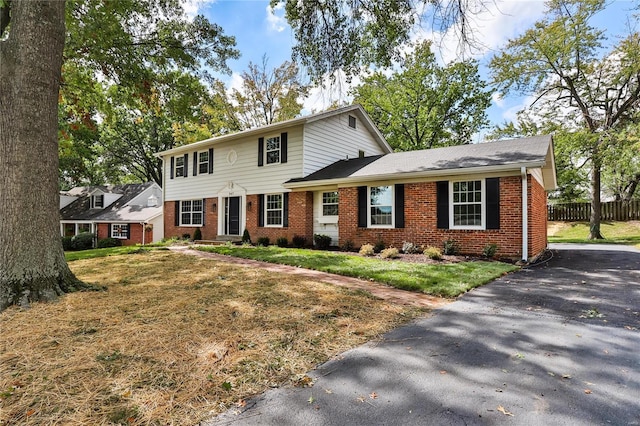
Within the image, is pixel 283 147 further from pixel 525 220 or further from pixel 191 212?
pixel 525 220

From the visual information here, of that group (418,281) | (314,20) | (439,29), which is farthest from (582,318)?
(314,20)

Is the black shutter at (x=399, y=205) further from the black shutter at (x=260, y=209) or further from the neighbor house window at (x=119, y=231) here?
the neighbor house window at (x=119, y=231)

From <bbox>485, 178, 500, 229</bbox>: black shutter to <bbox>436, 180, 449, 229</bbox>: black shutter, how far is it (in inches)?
44.1

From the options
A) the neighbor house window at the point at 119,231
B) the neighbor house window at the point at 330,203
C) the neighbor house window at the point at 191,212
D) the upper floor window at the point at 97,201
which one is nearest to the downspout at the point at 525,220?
the neighbor house window at the point at 330,203

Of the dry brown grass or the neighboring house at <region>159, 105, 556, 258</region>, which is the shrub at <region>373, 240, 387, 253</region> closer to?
the neighboring house at <region>159, 105, 556, 258</region>

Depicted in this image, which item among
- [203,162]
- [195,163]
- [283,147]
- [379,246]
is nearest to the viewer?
[379,246]

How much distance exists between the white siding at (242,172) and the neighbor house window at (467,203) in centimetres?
607

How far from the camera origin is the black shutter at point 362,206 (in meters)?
11.8

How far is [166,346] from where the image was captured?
3.19 meters

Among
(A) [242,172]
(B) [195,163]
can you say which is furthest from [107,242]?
(A) [242,172]

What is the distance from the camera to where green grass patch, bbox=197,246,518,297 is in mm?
6062

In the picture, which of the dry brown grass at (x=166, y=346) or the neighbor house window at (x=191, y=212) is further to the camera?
the neighbor house window at (x=191, y=212)

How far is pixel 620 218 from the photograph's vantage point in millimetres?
22188

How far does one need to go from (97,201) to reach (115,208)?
2.80 metres
